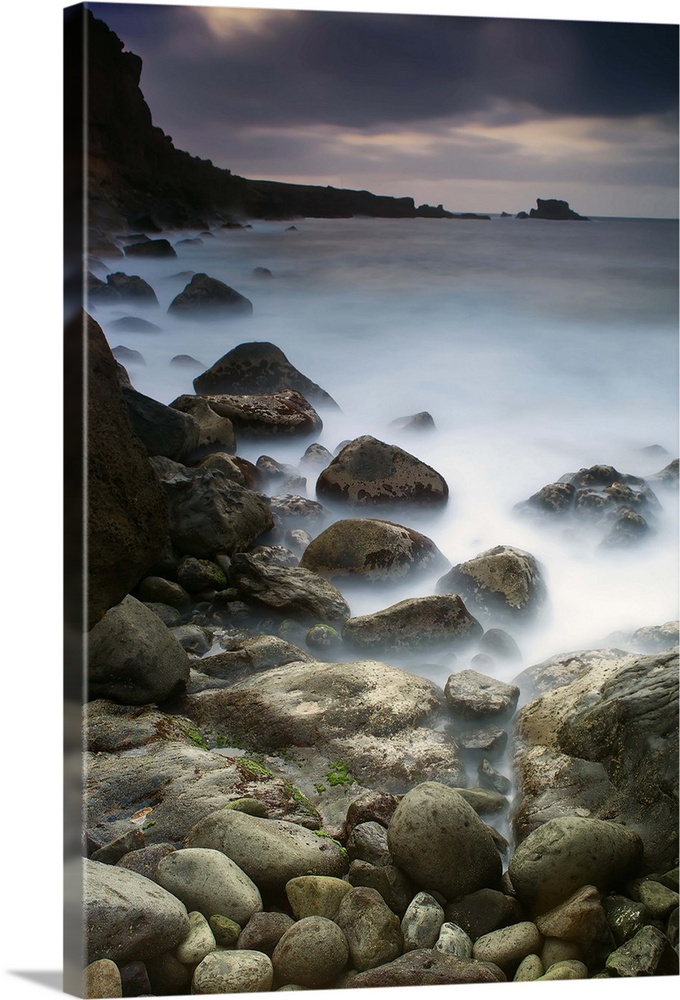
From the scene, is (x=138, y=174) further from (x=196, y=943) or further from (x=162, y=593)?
(x=196, y=943)

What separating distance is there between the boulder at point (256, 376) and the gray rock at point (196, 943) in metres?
1.63

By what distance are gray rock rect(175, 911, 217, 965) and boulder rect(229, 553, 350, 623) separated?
3.15 feet

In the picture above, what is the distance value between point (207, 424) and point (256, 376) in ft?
0.74

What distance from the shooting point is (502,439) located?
12.6 ft

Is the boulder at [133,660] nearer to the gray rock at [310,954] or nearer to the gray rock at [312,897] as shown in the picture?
the gray rock at [312,897]

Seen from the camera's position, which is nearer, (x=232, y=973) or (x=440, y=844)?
(x=232, y=973)

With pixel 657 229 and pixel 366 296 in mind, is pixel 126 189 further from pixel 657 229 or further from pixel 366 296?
pixel 657 229

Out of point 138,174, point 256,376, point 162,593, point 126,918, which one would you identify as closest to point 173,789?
point 126,918

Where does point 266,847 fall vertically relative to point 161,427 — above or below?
below

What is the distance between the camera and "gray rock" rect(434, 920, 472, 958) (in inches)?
135

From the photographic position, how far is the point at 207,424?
3773 millimetres

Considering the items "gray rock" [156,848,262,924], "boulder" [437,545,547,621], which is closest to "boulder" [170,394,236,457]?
"boulder" [437,545,547,621]

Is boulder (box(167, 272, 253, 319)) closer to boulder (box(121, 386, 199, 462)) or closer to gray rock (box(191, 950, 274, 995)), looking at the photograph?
boulder (box(121, 386, 199, 462))

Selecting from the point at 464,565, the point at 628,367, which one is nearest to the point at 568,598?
the point at 464,565
